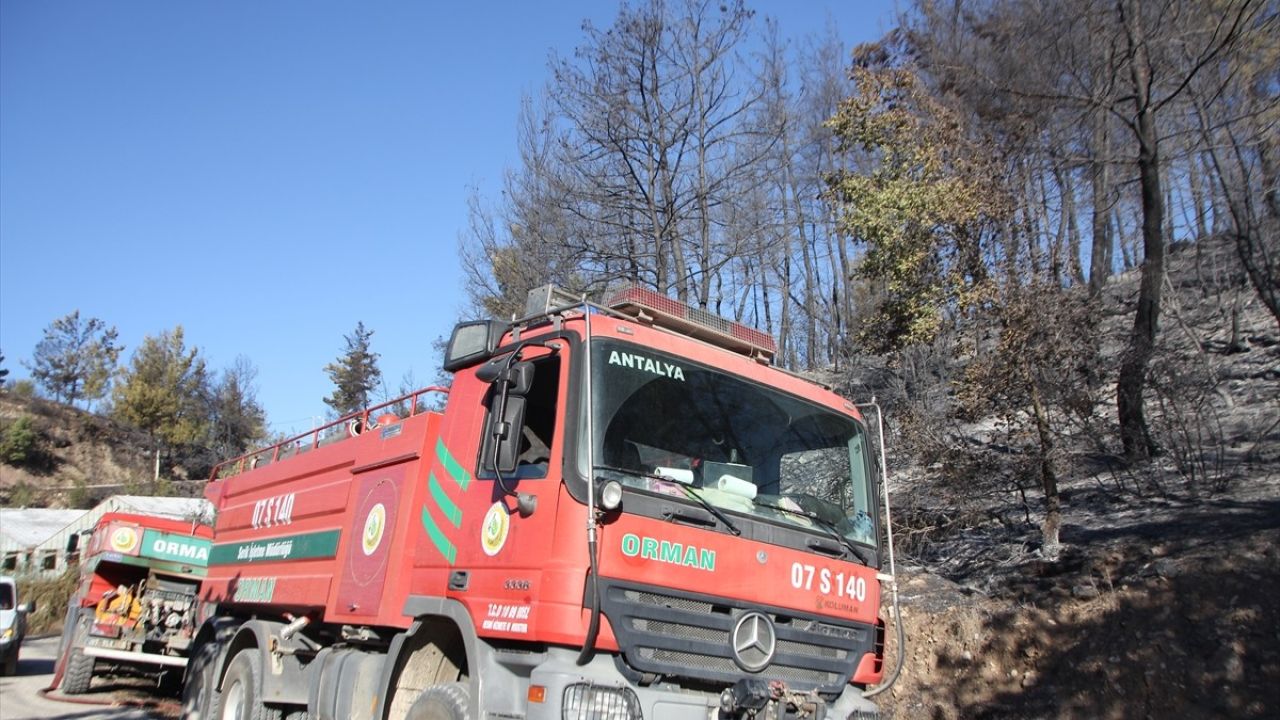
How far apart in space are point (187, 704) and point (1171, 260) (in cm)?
2015

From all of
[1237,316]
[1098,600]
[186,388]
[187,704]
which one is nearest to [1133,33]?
[1237,316]

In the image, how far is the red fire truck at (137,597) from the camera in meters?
12.3

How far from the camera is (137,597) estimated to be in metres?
12.8

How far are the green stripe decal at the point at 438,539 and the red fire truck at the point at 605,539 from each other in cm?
2

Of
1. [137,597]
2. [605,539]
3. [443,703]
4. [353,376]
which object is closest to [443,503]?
[443,703]

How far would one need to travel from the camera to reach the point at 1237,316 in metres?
16.0

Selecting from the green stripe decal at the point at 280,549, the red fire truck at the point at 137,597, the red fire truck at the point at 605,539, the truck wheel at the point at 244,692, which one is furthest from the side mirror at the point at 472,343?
the red fire truck at the point at 137,597

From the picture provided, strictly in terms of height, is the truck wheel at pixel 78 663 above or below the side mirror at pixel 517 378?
below

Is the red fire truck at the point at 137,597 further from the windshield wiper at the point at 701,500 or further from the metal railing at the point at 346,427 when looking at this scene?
the windshield wiper at the point at 701,500

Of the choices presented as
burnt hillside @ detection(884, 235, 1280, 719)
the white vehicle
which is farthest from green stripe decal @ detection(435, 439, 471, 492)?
the white vehicle

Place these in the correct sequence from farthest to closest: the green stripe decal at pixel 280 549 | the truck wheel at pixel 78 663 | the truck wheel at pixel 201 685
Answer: the truck wheel at pixel 78 663 < the truck wheel at pixel 201 685 < the green stripe decal at pixel 280 549

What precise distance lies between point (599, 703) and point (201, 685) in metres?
6.19

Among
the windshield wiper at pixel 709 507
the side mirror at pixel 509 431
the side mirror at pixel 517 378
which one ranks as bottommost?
the windshield wiper at pixel 709 507

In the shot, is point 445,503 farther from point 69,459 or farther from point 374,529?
point 69,459
